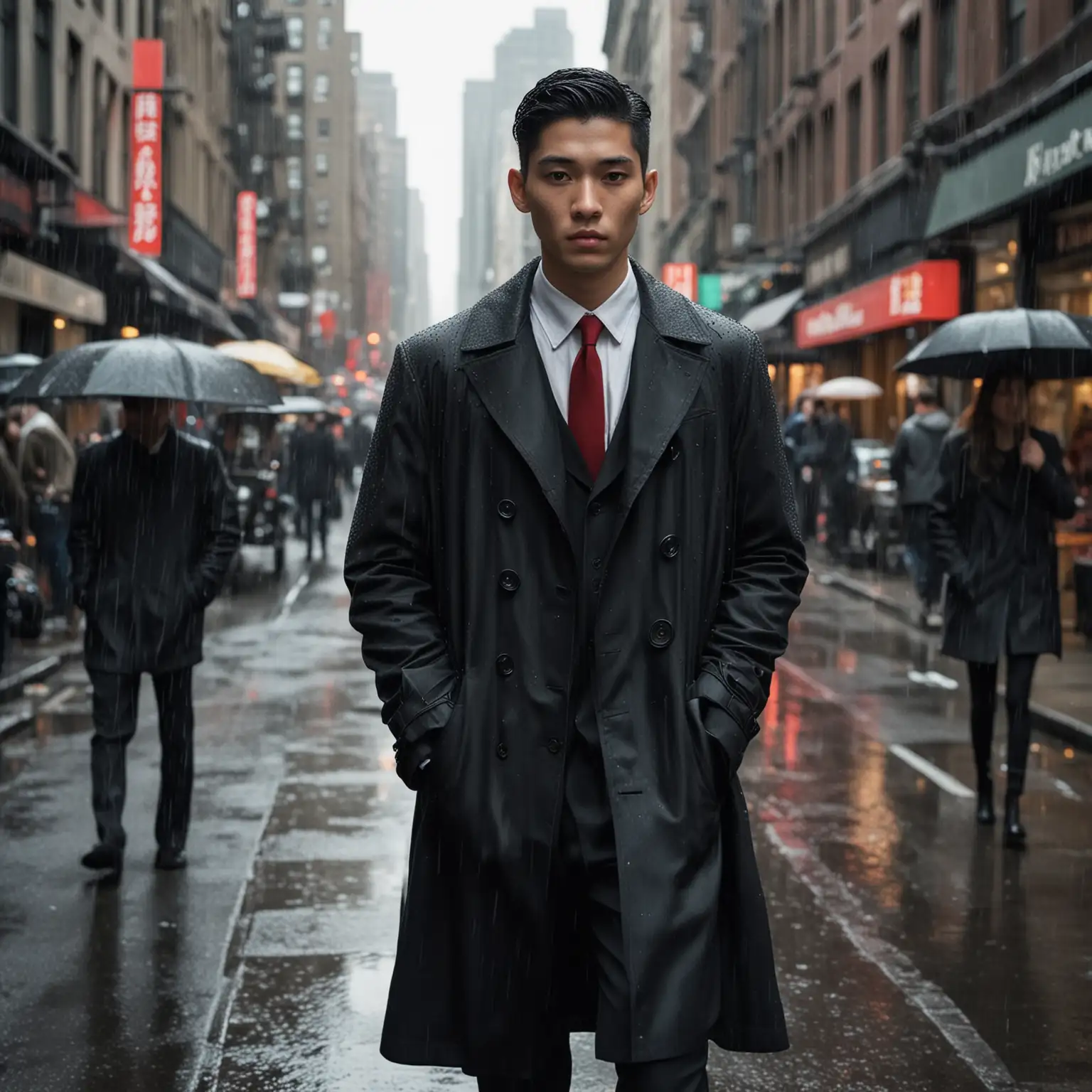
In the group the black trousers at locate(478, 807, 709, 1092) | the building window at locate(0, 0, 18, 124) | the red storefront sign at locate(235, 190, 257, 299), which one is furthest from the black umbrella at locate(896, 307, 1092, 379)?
the red storefront sign at locate(235, 190, 257, 299)

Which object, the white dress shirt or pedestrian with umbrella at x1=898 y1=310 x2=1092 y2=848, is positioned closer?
the white dress shirt

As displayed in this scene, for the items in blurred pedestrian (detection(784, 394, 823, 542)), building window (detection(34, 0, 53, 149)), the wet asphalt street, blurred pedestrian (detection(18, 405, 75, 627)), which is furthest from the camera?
building window (detection(34, 0, 53, 149))

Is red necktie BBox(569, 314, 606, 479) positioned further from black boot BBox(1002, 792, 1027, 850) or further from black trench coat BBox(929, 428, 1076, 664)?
black boot BBox(1002, 792, 1027, 850)

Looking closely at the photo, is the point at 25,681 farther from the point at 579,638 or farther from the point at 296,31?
the point at 296,31

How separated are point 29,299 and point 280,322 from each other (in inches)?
2206

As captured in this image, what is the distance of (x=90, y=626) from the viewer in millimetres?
7387

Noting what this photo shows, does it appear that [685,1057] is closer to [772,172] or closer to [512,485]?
[512,485]

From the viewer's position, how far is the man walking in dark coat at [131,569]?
729 cm

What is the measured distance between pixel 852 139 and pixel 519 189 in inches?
1281

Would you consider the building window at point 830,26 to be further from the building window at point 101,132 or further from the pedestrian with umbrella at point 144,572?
the pedestrian with umbrella at point 144,572

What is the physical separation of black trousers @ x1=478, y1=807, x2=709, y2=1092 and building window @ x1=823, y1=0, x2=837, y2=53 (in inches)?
1356

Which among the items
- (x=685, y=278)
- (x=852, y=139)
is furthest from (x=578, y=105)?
(x=685, y=278)

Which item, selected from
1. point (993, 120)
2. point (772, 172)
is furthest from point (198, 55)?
point (993, 120)

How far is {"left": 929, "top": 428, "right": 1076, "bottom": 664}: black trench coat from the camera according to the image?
7965 mm
